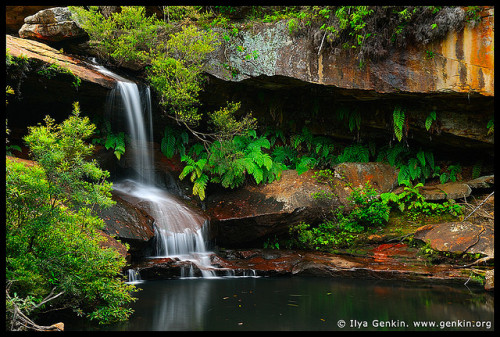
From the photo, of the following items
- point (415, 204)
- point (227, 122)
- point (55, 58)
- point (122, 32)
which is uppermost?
point (122, 32)

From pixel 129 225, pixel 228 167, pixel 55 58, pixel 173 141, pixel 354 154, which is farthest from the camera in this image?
pixel 354 154

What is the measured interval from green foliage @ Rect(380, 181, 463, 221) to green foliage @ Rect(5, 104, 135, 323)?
8101 millimetres

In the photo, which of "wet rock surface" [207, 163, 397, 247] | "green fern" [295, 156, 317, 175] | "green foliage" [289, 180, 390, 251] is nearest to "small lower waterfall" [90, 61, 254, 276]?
"wet rock surface" [207, 163, 397, 247]

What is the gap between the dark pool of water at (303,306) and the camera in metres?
5.47

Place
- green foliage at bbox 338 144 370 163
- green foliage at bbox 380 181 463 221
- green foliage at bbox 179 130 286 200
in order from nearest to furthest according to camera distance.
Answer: green foliage at bbox 380 181 463 221 → green foliage at bbox 179 130 286 200 → green foliage at bbox 338 144 370 163

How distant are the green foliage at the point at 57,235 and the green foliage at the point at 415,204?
810cm

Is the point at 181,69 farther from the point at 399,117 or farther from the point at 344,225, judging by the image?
the point at 399,117

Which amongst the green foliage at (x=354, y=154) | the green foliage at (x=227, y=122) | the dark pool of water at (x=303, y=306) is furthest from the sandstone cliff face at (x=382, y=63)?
the dark pool of water at (x=303, y=306)

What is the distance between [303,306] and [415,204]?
5.92 m

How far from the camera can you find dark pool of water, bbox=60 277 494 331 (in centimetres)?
547

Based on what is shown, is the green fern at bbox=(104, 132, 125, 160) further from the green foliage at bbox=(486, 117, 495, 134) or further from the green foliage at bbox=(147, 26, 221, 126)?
the green foliage at bbox=(486, 117, 495, 134)

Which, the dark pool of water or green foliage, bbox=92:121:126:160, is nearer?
the dark pool of water

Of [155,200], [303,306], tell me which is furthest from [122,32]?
[303,306]

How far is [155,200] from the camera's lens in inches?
412
